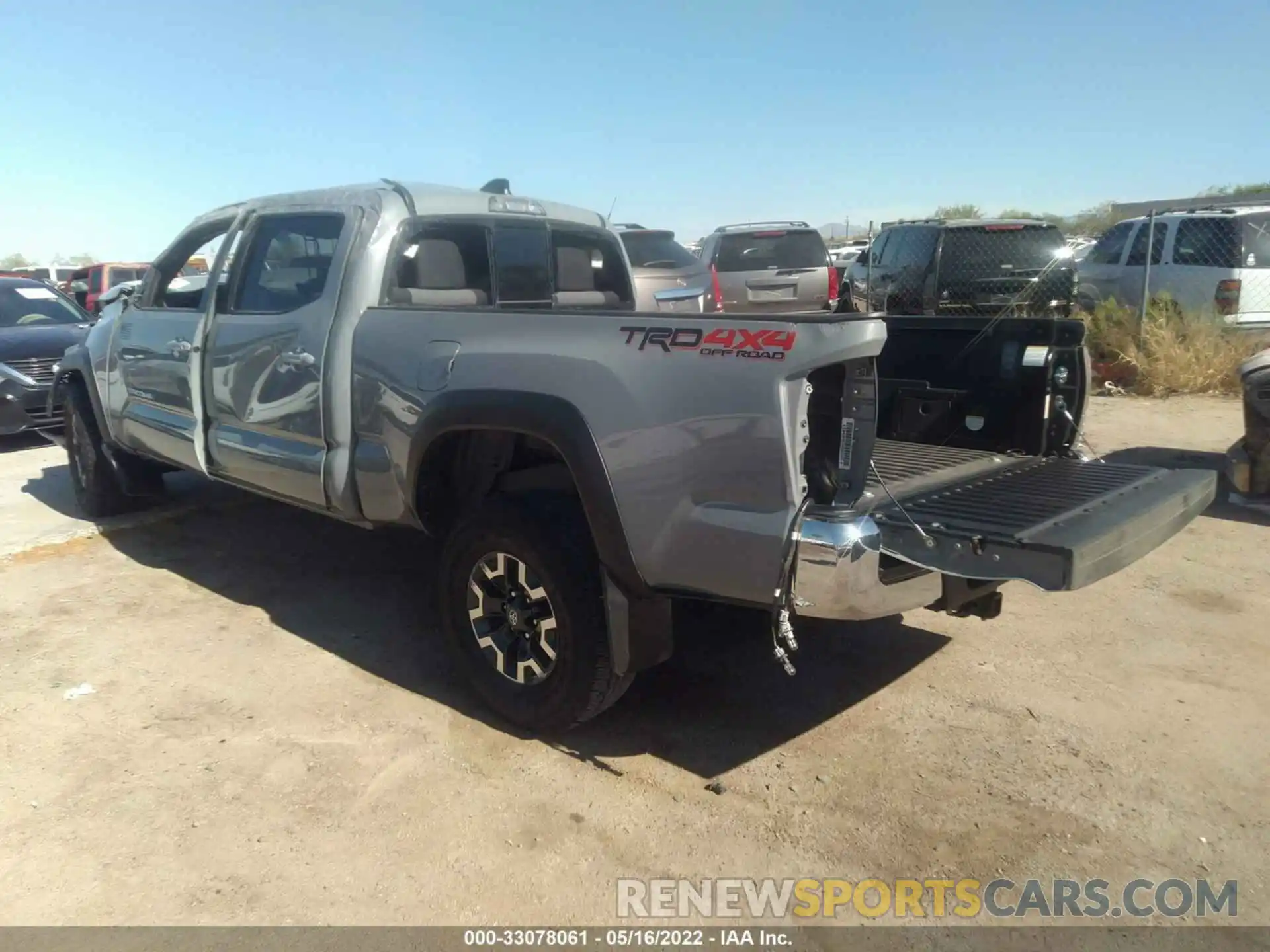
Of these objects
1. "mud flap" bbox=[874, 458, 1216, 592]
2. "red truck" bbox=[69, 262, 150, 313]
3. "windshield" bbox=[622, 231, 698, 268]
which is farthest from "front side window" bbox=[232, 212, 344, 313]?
"red truck" bbox=[69, 262, 150, 313]

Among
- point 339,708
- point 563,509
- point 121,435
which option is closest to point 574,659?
point 563,509

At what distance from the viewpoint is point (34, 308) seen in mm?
10656

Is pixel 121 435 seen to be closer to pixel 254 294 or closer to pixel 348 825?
pixel 254 294

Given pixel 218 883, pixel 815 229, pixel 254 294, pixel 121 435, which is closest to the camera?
pixel 218 883

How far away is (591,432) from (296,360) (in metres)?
1.84

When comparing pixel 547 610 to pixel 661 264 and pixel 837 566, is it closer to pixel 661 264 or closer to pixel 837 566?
pixel 837 566

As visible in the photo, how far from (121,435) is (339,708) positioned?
→ 3202 millimetres

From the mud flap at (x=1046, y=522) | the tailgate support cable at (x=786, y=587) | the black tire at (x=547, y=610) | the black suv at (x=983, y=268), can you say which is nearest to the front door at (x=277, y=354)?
the black tire at (x=547, y=610)

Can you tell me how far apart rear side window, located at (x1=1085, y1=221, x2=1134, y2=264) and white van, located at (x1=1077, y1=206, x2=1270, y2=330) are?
0.29ft

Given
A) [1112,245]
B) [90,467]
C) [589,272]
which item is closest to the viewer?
[589,272]

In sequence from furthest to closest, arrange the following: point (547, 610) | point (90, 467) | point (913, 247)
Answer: point (913, 247)
point (90, 467)
point (547, 610)

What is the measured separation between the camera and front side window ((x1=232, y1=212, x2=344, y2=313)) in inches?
174

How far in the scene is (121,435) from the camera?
611 centimetres

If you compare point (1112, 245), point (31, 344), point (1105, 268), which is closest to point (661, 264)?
point (1105, 268)
